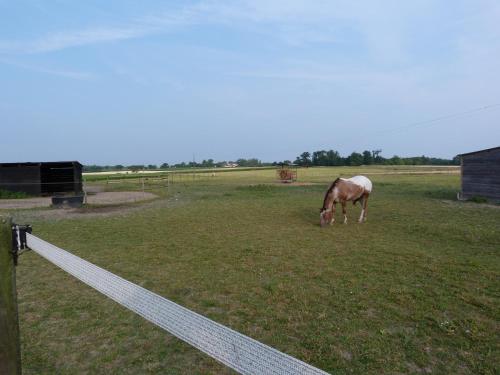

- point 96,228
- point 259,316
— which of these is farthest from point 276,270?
point 96,228

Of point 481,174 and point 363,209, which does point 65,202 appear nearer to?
Answer: point 363,209

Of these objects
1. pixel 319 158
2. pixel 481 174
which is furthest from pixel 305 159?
pixel 481 174

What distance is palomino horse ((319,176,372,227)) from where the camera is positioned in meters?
11.9

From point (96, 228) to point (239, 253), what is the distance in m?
6.51

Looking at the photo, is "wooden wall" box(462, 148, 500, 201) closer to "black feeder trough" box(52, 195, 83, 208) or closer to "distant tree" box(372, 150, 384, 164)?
"black feeder trough" box(52, 195, 83, 208)

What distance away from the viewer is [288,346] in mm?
3885

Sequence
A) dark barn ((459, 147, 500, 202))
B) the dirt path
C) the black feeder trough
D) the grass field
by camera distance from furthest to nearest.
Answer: the dirt path
the black feeder trough
dark barn ((459, 147, 500, 202))
the grass field

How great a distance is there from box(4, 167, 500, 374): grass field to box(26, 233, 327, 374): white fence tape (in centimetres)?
93

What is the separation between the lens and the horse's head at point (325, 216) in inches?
464

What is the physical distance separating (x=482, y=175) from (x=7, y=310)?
2278cm

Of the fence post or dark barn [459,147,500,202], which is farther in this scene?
dark barn [459,147,500,202]

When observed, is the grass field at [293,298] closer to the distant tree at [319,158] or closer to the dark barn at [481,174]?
the dark barn at [481,174]

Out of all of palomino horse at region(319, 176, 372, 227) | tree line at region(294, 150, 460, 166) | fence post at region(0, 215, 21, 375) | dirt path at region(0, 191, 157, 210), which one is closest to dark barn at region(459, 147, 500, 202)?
palomino horse at region(319, 176, 372, 227)

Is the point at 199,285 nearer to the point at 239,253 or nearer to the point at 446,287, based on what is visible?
the point at 239,253
